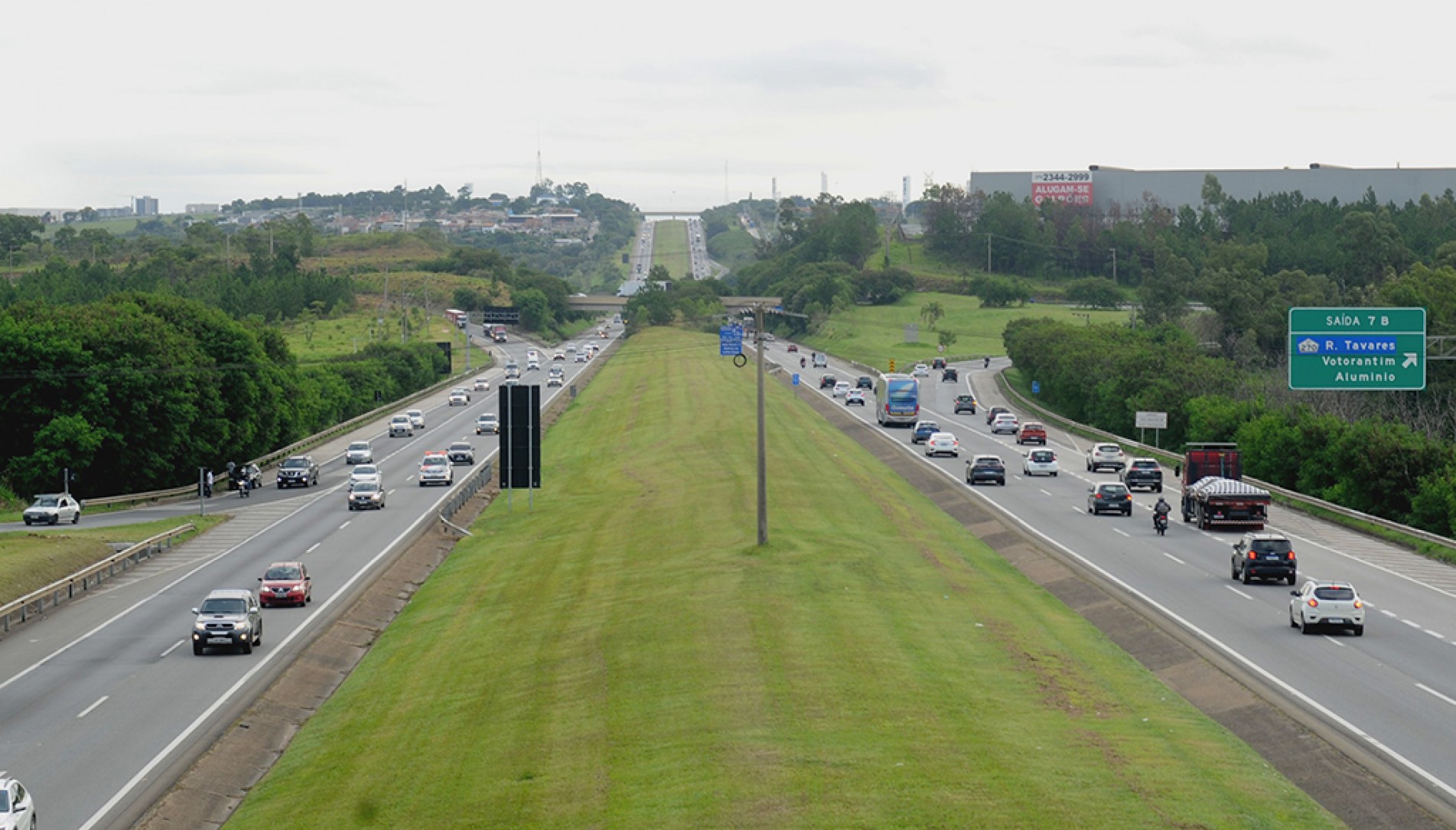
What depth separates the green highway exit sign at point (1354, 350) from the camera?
58.5m

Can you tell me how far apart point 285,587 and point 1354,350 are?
39179 mm

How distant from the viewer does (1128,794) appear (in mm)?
23594

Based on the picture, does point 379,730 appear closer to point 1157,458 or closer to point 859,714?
point 859,714

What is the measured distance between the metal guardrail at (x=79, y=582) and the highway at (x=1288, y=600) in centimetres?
3075

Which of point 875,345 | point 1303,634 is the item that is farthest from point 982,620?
point 875,345

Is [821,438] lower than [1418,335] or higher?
lower

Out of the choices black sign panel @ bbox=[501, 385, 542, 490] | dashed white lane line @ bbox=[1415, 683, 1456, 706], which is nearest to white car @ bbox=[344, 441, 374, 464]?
black sign panel @ bbox=[501, 385, 542, 490]

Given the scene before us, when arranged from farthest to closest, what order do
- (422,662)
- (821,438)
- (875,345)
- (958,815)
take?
(875,345), (821,438), (422,662), (958,815)

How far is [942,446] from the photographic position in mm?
87312

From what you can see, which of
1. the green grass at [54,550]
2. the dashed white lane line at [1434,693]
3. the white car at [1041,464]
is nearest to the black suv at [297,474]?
the green grass at [54,550]

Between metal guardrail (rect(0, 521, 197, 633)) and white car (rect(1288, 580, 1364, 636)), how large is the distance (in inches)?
1318

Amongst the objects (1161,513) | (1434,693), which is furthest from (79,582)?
(1434,693)

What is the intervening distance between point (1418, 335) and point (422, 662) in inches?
1550

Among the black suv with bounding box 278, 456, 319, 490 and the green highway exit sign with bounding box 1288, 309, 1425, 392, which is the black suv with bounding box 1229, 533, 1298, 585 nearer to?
the green highway exit sign with bounding box 1288, 309, 1425, 392
